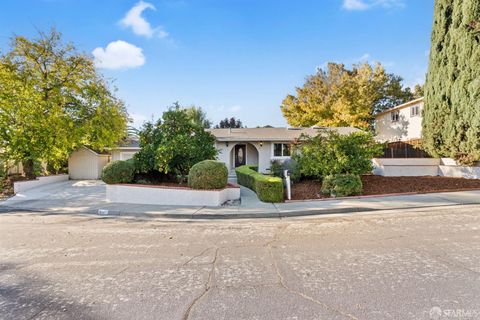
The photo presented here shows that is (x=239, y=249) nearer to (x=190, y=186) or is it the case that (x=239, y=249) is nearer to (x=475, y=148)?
(x=190, y=186)

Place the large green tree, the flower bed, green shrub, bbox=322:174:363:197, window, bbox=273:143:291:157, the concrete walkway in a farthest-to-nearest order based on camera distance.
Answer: window, bbox=273:143:291:157, the large green tree, green shrub, bbox=322:174:363:197, the flower bed, the concrete walkway

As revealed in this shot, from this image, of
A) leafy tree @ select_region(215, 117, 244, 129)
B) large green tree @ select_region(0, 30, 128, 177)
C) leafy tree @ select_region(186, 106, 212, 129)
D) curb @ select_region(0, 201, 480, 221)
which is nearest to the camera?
curb @ select_region(0, 201, 480, 221)

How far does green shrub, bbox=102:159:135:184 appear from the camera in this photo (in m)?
9.70

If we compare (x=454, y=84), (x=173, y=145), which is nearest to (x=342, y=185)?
(x=173, y=145)

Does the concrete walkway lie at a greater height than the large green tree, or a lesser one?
lesser

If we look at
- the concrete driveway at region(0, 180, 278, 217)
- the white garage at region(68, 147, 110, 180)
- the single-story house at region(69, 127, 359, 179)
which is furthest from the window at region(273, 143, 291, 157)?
the white garage at region(68, 147, 110, 180)

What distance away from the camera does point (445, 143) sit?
1315 centimetres

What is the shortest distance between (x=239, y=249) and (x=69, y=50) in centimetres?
1642

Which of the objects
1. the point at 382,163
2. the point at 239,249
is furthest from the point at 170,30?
the point at 382,163

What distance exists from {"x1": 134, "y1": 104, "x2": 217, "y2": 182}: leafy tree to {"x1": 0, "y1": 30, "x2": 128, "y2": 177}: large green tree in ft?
21.1

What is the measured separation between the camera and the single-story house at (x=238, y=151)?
56.8ft

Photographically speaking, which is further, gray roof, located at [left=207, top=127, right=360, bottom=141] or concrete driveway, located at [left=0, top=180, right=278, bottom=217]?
gray roof, located at [left=207, top=127, right=360, bottom=141]

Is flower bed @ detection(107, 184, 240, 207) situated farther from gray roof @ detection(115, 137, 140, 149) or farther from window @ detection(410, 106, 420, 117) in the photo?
window @ detection(410, 106, 420, 117)

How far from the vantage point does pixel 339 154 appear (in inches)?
411
